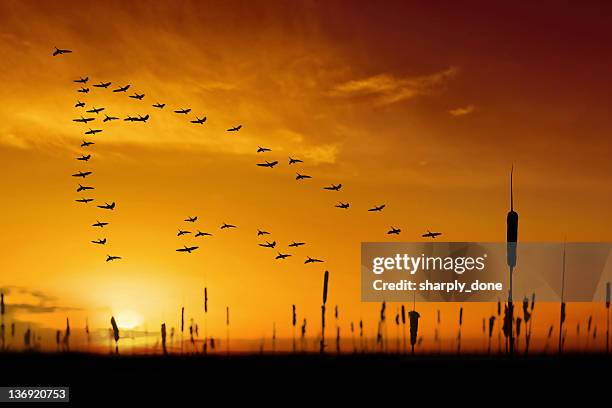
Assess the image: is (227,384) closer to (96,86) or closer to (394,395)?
(394,395)

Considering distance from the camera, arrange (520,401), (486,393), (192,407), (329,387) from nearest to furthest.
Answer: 1. (192,407)
2. (520,401)
3. (486,393)
4. (329,387)

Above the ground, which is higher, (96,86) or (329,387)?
(96,86)

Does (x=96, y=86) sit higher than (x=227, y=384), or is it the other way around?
(x=96, y=86)

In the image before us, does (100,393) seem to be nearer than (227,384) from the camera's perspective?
Yes

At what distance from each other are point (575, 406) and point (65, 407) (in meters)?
80.3

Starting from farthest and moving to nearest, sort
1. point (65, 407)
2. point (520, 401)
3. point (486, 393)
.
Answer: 1. point (486, 393)
2. point (520, 401)
3. point (65, 407)

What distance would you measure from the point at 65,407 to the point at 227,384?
235 feet

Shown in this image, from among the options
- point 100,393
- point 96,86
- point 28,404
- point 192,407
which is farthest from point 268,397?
point 96,86

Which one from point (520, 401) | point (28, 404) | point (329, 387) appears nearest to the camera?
point (28, 404)

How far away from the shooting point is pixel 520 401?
6097 inches

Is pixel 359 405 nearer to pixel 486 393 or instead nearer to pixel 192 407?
pixel 192 407

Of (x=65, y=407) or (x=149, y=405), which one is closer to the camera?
(x=65, y=407)

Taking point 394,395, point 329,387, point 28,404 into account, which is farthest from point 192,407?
point 329,387

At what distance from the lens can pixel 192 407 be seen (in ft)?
465
